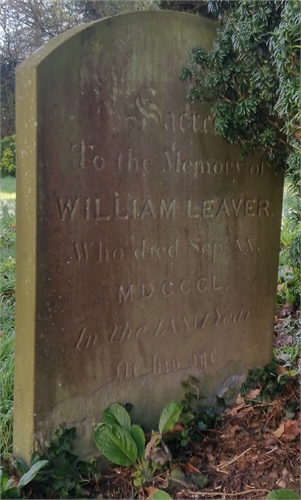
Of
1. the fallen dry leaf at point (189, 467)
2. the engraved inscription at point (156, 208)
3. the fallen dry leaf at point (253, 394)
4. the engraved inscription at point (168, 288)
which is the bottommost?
the fallen dry leaf at point (189, 467)

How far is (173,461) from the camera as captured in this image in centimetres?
255

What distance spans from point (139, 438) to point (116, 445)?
5.4 inches

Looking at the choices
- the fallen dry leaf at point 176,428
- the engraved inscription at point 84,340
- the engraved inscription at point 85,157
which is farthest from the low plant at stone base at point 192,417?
the engraved inscription at point 85,157

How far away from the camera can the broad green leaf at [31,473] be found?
2.18 meters

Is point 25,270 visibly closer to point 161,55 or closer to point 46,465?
point 46,465

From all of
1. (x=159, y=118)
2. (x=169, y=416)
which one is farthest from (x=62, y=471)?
(x=159, y=118)

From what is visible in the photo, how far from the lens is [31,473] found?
7.26 feet

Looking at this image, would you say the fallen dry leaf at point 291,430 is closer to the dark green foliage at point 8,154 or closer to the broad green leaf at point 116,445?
the broad green leaf at point 116,445

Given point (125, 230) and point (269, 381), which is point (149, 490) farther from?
point (125, 230)

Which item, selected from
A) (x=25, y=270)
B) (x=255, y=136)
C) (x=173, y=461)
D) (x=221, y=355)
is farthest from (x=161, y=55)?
(x=173, y=461)

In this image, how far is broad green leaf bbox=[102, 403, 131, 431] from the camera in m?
2.55

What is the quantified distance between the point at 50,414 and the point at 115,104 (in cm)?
156

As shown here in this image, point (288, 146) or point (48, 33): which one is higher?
point (48, 33)

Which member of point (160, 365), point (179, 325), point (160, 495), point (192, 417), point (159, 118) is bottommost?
point (160, 495)
